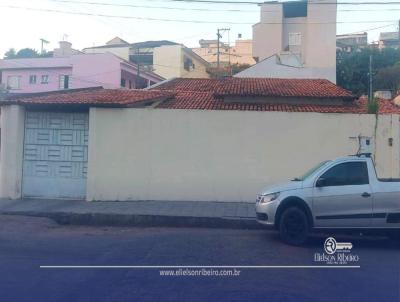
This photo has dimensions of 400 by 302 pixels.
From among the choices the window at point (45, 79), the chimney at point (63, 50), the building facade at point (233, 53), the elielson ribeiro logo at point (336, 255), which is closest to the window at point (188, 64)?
the building facade at point (233, 53)

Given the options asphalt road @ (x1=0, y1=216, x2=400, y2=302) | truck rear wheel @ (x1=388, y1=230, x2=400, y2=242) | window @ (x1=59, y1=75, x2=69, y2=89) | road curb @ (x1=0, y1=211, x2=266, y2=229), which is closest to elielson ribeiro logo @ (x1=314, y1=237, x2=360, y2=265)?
asphalt road @ (x1=0, y1=216, x2=400, y2=302)

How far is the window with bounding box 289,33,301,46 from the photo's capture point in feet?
158

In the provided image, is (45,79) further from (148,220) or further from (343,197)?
(343,197)

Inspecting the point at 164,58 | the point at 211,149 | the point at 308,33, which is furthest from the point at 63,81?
the point at 211,149

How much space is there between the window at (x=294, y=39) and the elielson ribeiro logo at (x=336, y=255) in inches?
1632

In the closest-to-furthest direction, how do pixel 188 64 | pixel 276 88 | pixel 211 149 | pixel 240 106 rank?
pixel 211 149 → pixel 240 106 → pixel 276 88 → pixel 188 64

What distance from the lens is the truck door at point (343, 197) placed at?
9.27 metres

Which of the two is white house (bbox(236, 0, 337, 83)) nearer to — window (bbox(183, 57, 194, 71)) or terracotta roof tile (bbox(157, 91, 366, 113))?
window (bbox(183, 57, 194, 71))

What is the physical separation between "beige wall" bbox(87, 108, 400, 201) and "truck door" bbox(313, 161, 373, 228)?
200 inches

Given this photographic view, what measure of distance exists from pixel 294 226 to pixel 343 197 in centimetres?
108

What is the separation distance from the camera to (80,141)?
49.6 feet

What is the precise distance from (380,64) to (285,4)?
428 inches

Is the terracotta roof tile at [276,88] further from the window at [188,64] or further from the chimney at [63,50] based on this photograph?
the chimney at [63,50]

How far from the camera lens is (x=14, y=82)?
50219mm
